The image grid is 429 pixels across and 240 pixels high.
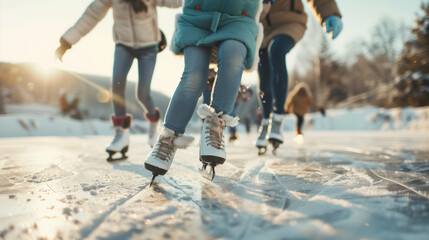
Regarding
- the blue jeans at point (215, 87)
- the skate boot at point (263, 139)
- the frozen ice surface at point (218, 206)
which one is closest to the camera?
the frozen ice surface at point (218, 206)

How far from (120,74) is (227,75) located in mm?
1120

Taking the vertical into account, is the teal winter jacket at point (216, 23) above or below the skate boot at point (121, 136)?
above

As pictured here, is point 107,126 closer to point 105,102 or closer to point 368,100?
point 105,102

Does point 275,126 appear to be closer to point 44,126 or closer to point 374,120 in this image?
point 44,126

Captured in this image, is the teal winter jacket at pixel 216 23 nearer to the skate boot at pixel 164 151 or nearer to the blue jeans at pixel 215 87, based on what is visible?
the blue jeans at pixel 215 87

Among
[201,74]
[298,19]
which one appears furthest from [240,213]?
[298,19]

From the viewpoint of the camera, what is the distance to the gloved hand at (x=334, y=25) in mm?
1477

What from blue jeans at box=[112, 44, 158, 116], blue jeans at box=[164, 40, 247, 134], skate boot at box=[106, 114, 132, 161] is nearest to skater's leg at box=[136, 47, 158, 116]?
blue jeans at box=[112, 44, 158, 116]

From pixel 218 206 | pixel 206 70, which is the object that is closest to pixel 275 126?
pixel 206 70

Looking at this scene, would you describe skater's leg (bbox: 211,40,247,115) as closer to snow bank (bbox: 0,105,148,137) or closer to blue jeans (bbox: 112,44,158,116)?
blue jeans (bbox: 112,44,158,116)

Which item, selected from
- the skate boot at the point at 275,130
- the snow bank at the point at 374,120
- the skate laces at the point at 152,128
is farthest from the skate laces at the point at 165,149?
the snow bank at the point at 374,120

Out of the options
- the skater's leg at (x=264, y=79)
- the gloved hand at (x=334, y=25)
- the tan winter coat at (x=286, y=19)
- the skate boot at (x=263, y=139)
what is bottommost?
the skate boot at (x=263, y=139)

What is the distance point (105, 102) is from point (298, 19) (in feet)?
49.9

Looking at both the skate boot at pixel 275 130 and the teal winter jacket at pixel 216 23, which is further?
the skate boot at pixel 275 130
